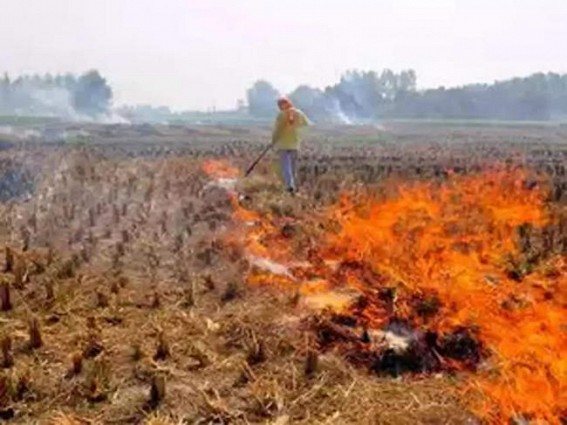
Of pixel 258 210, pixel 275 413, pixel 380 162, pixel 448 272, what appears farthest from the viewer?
pixel 380 162

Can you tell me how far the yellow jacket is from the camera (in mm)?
13789

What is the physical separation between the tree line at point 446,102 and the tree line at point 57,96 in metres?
25.1

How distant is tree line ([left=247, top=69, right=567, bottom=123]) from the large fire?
269 feet

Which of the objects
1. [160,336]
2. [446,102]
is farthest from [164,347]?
[446,102]

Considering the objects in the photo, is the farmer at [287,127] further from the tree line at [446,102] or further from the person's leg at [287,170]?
the tree line at [446,102]

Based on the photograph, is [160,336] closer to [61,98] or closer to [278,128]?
[278,128]

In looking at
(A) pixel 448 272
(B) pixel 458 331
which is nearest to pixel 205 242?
(A) pixel 448 272

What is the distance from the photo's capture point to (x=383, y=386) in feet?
21.0

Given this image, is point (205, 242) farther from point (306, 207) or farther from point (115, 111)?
point (115, 111)

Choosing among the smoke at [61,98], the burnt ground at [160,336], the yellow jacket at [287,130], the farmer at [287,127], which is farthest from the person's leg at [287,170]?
the smoke at [61,98]

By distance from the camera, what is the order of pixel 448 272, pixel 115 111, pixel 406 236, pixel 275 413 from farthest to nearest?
pixel 115 111 < pixel 406 236 < pixel 448 272 < pixel 275 413

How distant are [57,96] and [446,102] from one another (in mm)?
51065

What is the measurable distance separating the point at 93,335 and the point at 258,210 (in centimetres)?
639

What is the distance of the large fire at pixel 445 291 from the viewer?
21.5 ft
